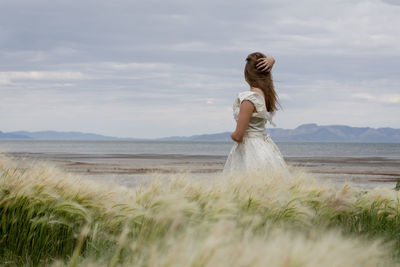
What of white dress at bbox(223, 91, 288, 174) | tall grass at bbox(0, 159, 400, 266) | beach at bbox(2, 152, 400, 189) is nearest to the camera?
tall grass at bbox(0, 159, 400, 266)

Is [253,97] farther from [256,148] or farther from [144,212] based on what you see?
[144,212]

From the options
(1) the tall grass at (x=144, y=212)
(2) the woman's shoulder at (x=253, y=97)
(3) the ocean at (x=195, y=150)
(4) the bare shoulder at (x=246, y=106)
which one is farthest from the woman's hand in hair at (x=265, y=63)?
(3) the ocean at (x=195, y=150)

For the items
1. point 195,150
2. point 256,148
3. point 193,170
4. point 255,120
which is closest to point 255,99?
point 255,120

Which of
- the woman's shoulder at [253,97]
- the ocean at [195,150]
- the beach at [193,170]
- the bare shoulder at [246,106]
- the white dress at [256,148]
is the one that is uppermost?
the woman's shoulder at [253,97]

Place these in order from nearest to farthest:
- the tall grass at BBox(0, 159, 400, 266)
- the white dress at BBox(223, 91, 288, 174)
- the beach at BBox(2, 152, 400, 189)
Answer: the tall grass at BBox(0, 159, 400, 266)
the white dress at BBox(223, 91, 288, 174)
the beach at BBox(2, 152, 400, 189)

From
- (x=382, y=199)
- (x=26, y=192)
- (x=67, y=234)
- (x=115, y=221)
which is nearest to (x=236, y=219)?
(x=115, y=221)

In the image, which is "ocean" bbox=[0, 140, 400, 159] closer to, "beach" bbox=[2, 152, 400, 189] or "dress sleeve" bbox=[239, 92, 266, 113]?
"dress sleeve" bbox=[239, 92, 266, 113]

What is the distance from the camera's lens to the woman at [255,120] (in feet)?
18.1

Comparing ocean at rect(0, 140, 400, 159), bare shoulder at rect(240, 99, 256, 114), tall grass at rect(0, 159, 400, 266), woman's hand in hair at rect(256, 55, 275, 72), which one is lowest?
ocean at rect(0, 140, 400, 159)

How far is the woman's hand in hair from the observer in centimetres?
548

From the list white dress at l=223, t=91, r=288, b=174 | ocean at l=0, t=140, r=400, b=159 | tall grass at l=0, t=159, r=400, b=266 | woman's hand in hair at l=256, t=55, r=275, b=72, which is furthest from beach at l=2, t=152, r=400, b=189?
ocean at l=0, t=140, r=400, b=159

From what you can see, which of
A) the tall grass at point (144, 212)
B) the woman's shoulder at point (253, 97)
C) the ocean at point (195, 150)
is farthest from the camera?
the ocean at point (195, 150)

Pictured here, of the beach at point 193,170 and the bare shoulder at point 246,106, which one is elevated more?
the bare shoulder at point 246,106

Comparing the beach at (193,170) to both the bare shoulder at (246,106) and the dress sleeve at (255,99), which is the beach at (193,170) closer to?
the bare shoulder at (246,106)
